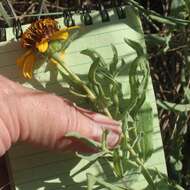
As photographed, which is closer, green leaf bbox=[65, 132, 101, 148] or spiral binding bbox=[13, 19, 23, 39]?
green leaf bbox=[65, 132, 101, 148]

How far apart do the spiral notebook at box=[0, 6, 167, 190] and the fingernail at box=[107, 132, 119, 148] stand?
99mm

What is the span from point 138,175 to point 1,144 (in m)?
0.29

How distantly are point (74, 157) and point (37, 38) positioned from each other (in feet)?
0.83

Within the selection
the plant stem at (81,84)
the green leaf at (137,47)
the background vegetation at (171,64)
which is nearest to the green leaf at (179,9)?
the background vegetation at (171,64)

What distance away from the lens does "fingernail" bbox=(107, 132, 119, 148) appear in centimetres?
95

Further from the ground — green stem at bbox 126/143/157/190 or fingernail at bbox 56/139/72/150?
fingernail at bbox 56/139/72/150

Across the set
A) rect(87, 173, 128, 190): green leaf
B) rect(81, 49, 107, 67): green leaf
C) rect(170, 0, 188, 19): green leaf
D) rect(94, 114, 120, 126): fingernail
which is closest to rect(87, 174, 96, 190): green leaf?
rect(87, 173, 128, 190): green leaf

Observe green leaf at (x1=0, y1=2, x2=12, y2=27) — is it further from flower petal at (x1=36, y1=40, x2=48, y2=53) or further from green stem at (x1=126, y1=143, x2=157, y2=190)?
green stem at (x1=126, y1=143, x2=157, y2=190)

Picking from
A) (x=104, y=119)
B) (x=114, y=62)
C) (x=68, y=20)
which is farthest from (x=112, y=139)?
(x=68, y=20)

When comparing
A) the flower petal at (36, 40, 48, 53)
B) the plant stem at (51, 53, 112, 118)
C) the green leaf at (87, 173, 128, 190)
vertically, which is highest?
the flower petal at (36, 40, 48, 53)

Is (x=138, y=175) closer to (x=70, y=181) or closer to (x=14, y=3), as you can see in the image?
(x=70, y=181)

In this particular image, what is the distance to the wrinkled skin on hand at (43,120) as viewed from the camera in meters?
0.92

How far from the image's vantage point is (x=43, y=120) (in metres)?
0.94

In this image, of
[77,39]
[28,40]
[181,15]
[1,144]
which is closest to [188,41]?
[181,15]
